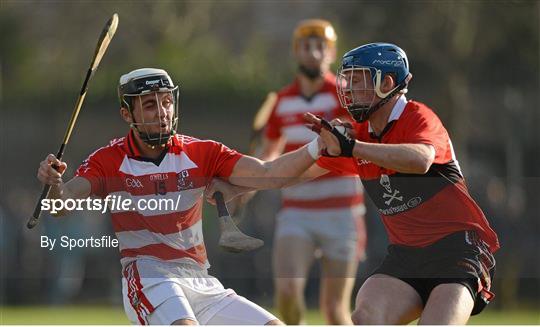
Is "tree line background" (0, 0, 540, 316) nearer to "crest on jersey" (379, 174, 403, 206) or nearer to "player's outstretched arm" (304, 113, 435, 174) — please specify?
"crest on jersey" (379, 174, 403, 206)

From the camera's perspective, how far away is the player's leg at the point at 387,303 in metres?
6.22

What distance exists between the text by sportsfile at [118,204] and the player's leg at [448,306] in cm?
130

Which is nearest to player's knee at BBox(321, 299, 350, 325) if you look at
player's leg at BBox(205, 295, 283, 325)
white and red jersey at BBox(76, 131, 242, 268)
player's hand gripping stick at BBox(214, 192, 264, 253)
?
player's hand gripping stick at BBox(214, 192, 264, 253)

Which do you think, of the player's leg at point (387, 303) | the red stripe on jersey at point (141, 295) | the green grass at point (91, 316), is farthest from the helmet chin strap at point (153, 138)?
the green grass at point (91, 316)

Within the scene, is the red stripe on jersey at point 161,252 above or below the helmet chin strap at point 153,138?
below

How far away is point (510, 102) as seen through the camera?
18672 mm

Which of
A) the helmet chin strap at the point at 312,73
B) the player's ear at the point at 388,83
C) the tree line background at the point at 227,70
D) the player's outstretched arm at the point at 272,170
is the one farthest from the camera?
the tree line background at the point at 227,70

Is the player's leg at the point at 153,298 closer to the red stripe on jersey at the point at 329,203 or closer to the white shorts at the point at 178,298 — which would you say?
the white shorts at the point at 178,298

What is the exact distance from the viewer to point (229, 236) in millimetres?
6445

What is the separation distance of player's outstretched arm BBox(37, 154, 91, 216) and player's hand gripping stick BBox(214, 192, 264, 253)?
65 cm

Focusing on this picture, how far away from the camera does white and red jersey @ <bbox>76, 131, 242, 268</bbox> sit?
21.0ft

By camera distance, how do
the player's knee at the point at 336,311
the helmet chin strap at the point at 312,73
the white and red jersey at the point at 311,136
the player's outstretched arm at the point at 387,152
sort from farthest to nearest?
the helmet chin strap at the point at 312,73, the white and red jersey at the point at 311,136, the player's knee at the point at 336,311, the player's outstretched arm at the point at 387,152

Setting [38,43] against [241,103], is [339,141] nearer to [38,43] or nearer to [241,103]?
[241,103]

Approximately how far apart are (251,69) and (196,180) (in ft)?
49.8
